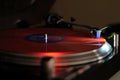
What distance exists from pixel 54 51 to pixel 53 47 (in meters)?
0.05

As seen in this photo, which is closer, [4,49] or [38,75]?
[38,75]

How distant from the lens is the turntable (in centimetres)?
71

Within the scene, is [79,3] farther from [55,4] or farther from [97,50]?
[97,50]

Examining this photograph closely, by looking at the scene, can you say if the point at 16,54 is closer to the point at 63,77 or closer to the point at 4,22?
the point at 63,77

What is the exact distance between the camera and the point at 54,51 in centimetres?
79

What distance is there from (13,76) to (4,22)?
0.51 m

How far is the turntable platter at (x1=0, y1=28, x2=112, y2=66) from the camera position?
2.44 feet

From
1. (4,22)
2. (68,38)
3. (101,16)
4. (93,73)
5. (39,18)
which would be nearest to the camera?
(93,73)

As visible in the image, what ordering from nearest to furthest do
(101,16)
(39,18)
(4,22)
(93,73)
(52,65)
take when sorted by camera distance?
(52,65) < (93,73) < (4,22) < (39,18) < (101,16)

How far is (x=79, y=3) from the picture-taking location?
60.3 inches

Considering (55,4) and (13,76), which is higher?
(55,4)

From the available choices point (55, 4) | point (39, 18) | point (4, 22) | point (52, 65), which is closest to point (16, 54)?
point (52, 65)

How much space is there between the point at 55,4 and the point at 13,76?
2.94 feet

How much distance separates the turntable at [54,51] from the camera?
0.71 m
